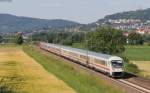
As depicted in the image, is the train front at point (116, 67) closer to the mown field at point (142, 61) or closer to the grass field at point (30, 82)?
the grass field at point (30, 82)

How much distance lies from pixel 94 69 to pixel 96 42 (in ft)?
116

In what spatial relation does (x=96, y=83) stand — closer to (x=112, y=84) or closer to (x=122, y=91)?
(x=112, y=84)

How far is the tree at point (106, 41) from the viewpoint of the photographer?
95.4 m

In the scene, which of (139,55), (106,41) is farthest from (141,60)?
(139,55)

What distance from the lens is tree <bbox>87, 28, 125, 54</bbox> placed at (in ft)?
313

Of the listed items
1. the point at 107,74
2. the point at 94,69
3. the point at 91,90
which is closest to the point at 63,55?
the point at 94,69

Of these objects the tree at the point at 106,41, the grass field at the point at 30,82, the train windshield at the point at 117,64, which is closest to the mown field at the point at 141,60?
the tree at the point at 106,41

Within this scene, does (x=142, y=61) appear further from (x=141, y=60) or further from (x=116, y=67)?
(x=116, y=67)

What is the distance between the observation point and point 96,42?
3939 inches

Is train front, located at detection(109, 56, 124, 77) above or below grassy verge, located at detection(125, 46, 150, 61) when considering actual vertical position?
above

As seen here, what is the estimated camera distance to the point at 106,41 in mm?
98750

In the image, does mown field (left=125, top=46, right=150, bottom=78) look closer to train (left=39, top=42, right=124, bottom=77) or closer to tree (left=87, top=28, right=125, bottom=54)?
tree (left=87, top=28, right=125, bottom=54)

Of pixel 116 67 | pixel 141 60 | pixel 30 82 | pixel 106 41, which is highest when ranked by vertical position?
pixel 116 67

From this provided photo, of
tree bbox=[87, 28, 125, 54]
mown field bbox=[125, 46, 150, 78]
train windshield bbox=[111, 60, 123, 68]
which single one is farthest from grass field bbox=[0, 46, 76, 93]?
tree bbox=[87, 28, 125, 54]
